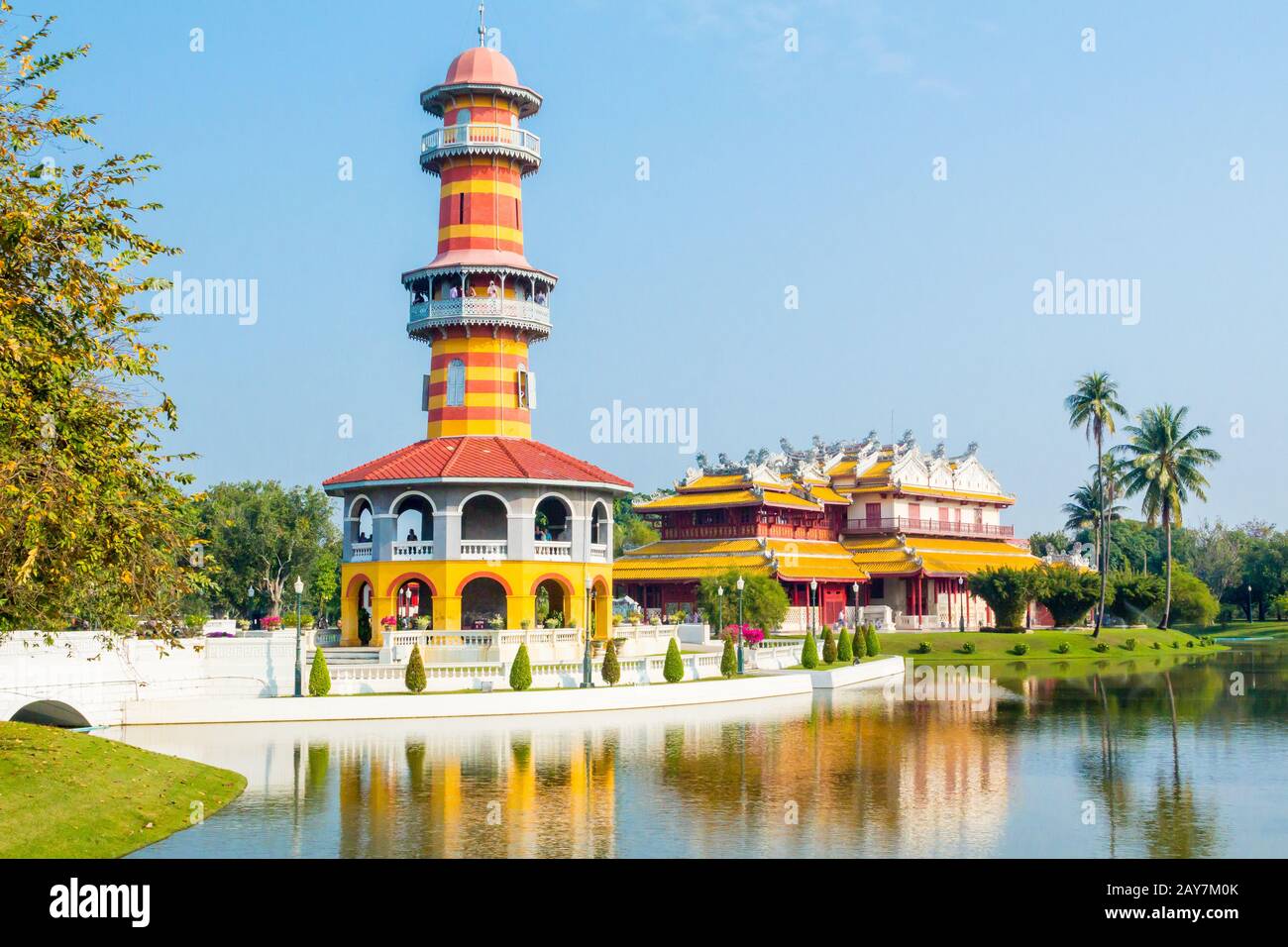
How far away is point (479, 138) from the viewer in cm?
5456

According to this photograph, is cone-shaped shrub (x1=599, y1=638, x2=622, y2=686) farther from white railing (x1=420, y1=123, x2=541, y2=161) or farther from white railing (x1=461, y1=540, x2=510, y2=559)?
white railing (x1=420, y1=123, x2=541, y2=161)

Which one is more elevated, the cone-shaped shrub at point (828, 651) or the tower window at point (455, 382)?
the tower window at point (455, 382)

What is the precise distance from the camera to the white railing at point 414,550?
5091 centimetres

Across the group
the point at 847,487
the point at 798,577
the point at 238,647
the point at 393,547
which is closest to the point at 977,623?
the point at 847,487

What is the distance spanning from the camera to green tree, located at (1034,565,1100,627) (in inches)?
3285

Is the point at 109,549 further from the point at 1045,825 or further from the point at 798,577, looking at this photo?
the point at 798,577

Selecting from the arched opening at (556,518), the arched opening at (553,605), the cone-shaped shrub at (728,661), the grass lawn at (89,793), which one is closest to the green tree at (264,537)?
the arched opening at (556,518)

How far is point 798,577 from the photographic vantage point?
79250 mm

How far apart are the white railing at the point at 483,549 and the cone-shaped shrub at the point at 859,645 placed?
58.7ft

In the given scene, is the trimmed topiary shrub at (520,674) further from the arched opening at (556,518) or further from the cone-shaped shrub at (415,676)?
the arched opening at (556,518)

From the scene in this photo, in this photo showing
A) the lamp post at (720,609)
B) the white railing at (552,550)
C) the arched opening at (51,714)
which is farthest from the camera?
the lamp post at (720,609)

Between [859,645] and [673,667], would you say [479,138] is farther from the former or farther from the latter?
→ [859,645]

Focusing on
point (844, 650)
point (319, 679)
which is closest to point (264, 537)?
point (844, 650)

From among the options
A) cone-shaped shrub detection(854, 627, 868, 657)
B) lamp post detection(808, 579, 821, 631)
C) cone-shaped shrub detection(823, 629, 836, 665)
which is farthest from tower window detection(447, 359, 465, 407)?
lamp post detection(808, 579, 821, 631)
